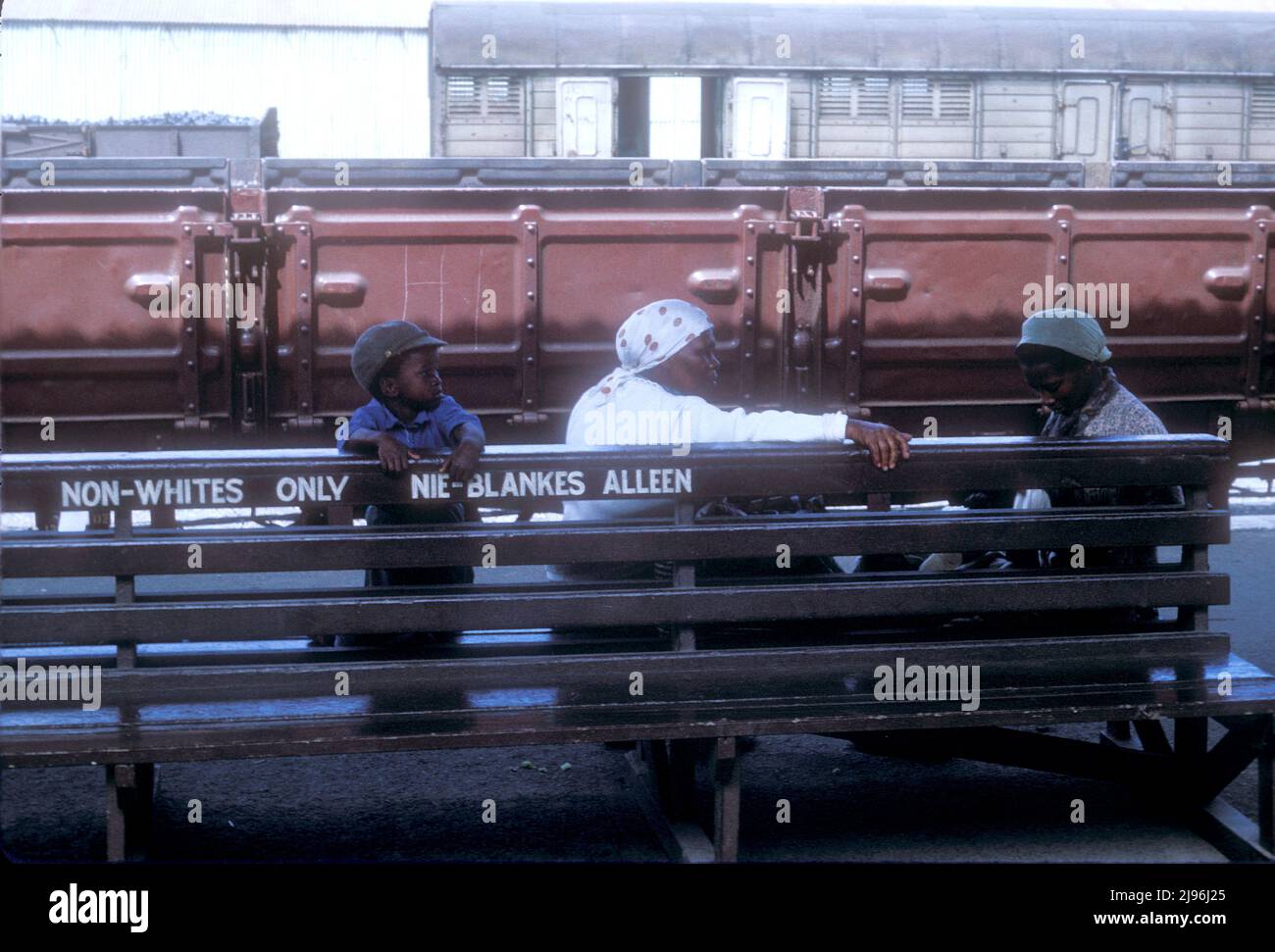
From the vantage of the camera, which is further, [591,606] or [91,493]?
[591,606]

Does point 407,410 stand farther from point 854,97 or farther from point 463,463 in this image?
point 854,97

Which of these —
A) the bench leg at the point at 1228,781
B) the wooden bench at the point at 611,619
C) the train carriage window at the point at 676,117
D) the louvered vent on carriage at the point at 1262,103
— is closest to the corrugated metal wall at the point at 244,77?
the train carriage window at the point at 676,117

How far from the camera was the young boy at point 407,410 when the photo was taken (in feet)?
14.3

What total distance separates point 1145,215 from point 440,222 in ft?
13.5

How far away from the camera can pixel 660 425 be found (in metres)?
3.94

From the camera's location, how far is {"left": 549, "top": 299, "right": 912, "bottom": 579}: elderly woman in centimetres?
387

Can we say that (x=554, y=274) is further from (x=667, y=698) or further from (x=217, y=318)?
(x=667, y=698)

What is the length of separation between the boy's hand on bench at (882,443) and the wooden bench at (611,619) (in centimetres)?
5

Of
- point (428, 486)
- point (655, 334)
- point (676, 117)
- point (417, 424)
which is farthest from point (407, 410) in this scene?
point (676, 117)

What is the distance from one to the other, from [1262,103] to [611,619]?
50.6 feet

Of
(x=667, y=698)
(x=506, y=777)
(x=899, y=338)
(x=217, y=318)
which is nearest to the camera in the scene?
(x=667, y=698)

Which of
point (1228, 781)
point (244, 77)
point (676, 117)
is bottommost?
point (1228, 781)

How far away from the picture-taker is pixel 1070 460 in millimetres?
3787
